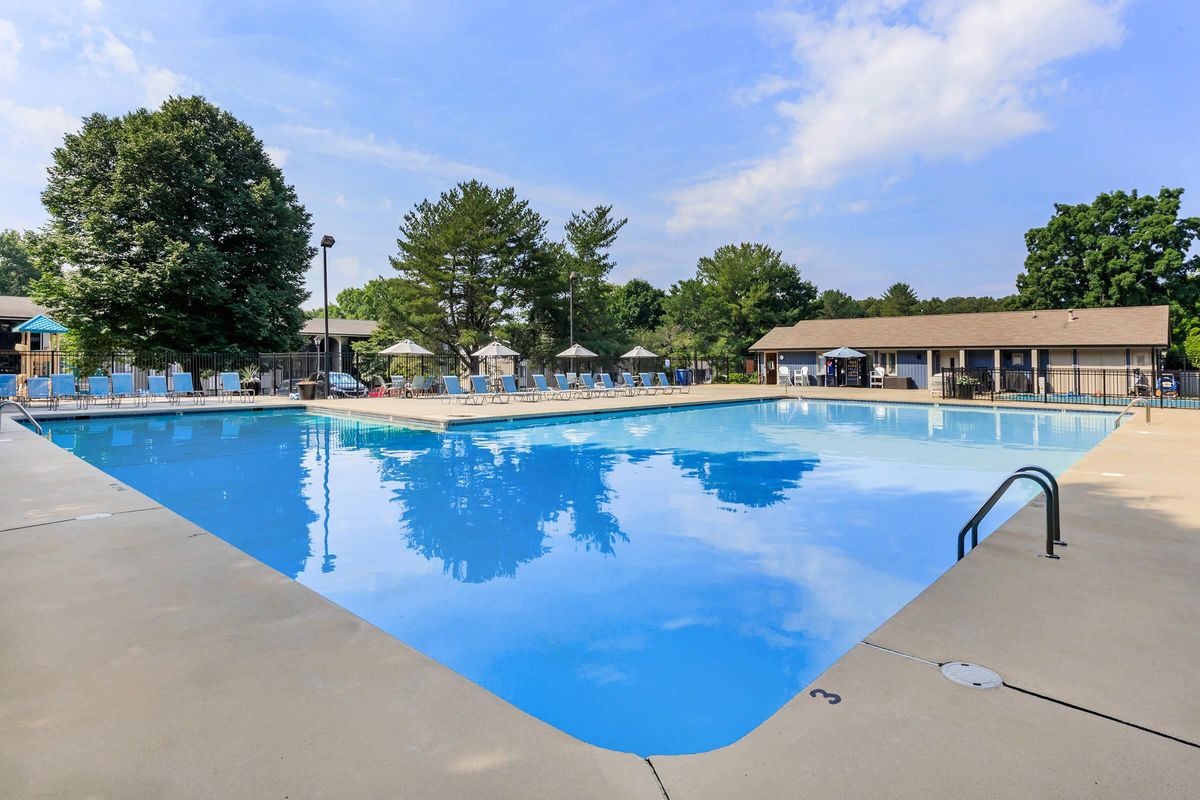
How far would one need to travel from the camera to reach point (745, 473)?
30.3 feet

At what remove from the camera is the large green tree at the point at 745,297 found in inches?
1587

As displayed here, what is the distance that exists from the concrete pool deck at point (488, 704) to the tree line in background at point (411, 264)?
→ 24.4 m

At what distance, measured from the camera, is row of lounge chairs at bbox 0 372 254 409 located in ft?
54.5

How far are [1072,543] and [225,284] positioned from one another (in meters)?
28.3

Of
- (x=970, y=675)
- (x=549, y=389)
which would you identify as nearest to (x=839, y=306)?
(x=549, y=389)

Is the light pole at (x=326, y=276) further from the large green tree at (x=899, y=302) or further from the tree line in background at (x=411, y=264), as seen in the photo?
the large green tree at (x=899, y=302)

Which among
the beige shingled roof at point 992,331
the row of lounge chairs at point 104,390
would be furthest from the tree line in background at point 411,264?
the row of lounge chairs at point 104,390

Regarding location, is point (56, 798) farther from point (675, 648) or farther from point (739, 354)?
point (739, 354)

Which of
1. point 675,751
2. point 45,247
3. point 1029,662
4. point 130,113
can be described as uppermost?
point 130,113

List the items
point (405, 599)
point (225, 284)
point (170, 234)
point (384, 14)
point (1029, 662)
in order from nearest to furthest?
point (1029, 662) → point (405, 599) → point (384, 14) → point (170, 234) → point (225, 284)

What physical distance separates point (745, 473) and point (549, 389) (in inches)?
662

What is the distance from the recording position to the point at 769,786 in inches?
65.4

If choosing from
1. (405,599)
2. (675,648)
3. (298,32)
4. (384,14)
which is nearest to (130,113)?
(298,32)

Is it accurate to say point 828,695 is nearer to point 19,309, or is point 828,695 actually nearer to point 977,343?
point 977,343
